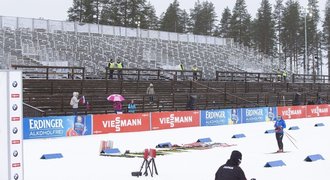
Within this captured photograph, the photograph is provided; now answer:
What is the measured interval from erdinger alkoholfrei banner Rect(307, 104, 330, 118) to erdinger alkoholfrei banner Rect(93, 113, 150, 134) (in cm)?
1819

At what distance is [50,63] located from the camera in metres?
40.4

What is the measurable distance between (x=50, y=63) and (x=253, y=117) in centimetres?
1582

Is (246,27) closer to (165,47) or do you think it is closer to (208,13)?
(208,13)

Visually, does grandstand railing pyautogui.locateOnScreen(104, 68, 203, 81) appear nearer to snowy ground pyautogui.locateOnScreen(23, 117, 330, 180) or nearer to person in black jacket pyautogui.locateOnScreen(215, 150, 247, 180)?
snowy ground pyautogui.locateOnScreen(23, 117, 330, 180)

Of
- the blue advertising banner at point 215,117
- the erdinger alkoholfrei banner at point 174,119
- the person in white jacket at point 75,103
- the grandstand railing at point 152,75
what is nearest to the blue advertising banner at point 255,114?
the blue advertising banner at point 215,117

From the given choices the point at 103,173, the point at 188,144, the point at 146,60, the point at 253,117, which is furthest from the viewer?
the point at 146,60

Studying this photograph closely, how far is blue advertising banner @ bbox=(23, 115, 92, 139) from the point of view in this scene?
24.8 m

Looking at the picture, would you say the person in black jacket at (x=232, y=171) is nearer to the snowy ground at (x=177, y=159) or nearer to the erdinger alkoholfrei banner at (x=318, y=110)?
the snowy ground at (x=177, y=159)

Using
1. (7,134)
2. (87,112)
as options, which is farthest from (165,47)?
(7,134)

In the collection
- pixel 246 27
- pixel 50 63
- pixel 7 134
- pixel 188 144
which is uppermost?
pixel 246 27

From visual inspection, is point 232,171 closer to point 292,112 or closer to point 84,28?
point 292,112

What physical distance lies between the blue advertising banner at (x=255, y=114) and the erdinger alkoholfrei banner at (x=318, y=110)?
16.7 ft

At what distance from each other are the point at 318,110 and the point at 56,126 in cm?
2616

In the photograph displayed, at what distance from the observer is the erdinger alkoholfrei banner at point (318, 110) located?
4369cm
